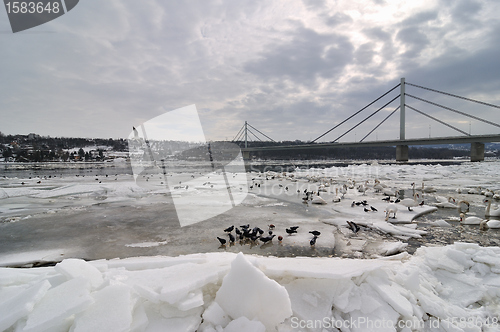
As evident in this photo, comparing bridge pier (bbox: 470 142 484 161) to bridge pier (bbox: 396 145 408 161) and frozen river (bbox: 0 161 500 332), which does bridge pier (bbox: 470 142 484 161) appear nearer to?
bridge pier (bbox: 396 145 408 161)

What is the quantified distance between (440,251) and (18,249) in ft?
28.0

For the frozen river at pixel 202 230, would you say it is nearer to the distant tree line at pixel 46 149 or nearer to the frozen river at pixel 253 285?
the frozen river at pixel 253 285

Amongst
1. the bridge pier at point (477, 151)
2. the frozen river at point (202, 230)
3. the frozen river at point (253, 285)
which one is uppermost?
the bridge pier at point (477, 151)

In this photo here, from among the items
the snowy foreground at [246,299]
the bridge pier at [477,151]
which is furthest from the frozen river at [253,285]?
the bridge pier at [477,151]

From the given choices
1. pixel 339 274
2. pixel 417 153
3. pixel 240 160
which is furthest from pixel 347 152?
pixel 339 274

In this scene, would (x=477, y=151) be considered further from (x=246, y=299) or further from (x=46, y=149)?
(x=46, y=149)

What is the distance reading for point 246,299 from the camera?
2.45m

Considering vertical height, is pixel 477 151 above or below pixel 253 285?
above

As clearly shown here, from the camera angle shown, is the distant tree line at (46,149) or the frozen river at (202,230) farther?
the distant tree line at (46,149)

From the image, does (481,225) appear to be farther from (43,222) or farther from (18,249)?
(43,222)

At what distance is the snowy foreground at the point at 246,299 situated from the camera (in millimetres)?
2219

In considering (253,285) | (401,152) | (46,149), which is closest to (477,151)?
(401,152)

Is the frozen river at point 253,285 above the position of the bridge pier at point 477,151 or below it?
below

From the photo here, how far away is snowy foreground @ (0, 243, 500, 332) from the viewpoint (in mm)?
2219
